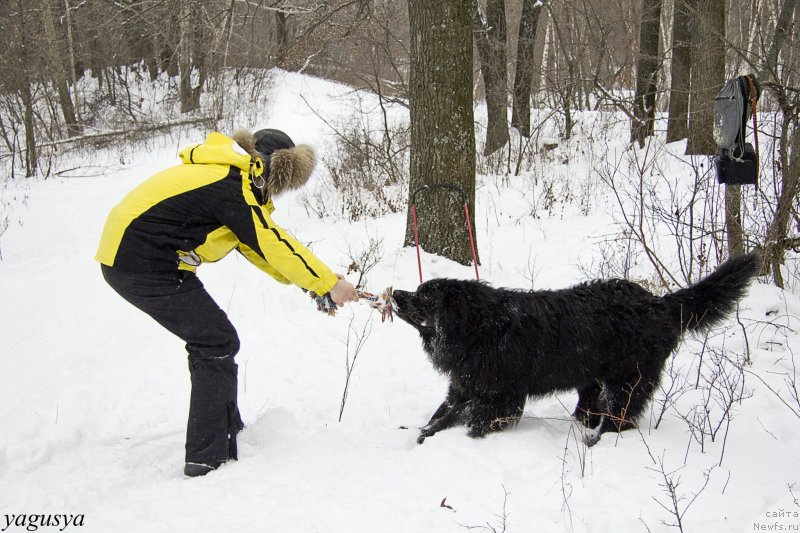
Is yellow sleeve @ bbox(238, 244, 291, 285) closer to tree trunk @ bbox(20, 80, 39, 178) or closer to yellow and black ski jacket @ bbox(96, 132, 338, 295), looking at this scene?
yellow and black ski jacket @ bbox(96, 132, 338, 295)

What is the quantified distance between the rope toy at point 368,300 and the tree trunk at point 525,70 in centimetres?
789

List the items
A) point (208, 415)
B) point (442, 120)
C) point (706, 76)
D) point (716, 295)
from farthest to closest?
point (706, 76) < point (442, 120) < point (716, 295) < point (208, 415)

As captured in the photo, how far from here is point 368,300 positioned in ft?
10.4

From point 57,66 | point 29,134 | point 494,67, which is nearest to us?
point 494,67

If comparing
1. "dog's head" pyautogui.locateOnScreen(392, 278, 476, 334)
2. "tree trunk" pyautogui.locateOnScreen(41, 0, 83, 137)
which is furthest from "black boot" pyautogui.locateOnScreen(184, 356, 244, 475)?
"tree trunk" pyautogui.locateOnScreen(41, 0, 83, 137)

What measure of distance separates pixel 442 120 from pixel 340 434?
3.23 metres

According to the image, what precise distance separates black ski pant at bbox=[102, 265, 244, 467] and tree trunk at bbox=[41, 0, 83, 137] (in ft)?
46.8

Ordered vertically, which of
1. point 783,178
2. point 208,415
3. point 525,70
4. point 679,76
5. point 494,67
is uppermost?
point 494,67

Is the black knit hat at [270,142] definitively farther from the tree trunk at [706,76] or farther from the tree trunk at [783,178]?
the tree trunk at [706,76]

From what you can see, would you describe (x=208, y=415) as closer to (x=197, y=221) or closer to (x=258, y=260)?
(x=258, y=260)

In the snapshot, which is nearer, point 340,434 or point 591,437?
point 591,437

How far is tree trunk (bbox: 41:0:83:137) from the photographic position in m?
13.8

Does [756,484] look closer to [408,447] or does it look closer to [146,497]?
[408,447]

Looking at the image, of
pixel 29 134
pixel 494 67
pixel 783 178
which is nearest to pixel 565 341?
pixel 783 178
